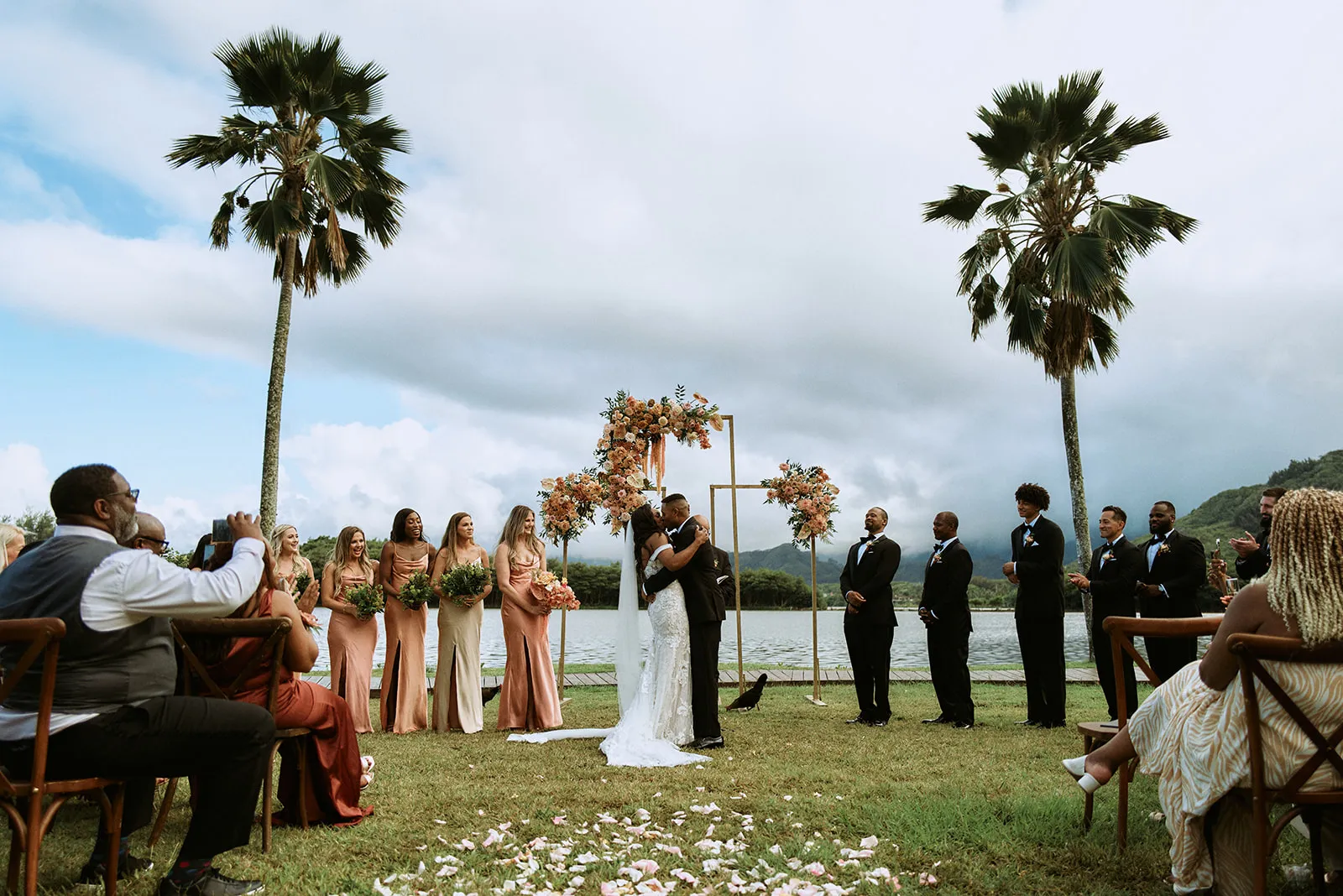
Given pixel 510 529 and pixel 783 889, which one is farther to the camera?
pixel 510 529

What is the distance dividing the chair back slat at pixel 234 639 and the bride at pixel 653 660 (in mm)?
3491

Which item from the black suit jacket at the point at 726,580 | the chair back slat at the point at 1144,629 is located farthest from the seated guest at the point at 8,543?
the chair back slat at the point at 1144,629

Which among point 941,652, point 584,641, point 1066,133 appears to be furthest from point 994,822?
point 584,641

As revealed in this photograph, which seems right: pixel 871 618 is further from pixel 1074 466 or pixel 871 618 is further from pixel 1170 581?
pixel 1074 466

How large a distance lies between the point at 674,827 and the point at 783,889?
3.79 ft

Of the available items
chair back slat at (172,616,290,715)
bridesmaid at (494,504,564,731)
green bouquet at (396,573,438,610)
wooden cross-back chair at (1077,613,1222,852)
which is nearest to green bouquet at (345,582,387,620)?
green bouquet at (396,573,438,610)

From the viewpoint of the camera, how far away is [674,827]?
15.2 feet

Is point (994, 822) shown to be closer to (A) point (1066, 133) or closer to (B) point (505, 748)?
(B) point (505, 748)

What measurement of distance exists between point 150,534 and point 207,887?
5.78ft

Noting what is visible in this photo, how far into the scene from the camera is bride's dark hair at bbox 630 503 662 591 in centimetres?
794

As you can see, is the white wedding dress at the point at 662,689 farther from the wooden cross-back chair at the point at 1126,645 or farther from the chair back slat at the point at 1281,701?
the chair back slat at the point at 1281,701

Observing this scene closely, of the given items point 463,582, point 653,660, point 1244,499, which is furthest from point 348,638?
point 1244,499

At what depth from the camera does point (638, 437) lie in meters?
9.38

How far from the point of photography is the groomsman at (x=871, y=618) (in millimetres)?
9016
